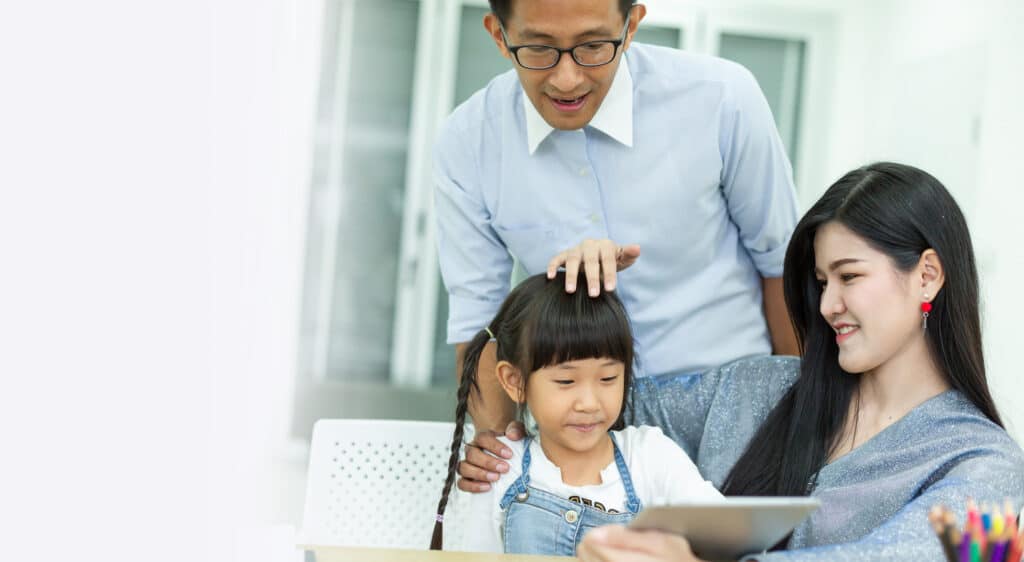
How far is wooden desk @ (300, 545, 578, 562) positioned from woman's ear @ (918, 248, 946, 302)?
0.65 metres

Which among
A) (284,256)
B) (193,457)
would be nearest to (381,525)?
(193,457)

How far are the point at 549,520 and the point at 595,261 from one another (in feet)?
1.30

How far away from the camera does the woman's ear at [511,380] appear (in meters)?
1.73

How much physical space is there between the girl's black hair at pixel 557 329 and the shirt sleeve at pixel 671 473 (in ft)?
0.31

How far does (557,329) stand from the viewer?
65.1 inches

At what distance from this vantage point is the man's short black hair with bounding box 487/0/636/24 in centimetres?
160

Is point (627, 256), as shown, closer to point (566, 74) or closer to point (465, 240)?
point (566, 74)

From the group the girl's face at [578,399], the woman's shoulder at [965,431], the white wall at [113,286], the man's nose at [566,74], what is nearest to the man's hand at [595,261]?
the girl's face at [578,399]

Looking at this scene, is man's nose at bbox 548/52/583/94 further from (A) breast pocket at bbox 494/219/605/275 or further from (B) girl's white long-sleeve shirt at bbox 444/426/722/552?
(B) girl's white long-sleeve shirt at bbox 444/426/722/552

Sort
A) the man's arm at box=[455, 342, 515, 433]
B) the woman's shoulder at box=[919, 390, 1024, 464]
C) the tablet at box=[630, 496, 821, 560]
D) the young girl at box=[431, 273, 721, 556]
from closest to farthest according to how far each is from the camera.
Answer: the tablet at box=[630, 496, 821, 560]
the woman's shoulder at box=[919, 390, 1024, 464]
the young girl at box=[431, 273, 721, 556]
the man's arm at box=[455, 342, 515, 433]

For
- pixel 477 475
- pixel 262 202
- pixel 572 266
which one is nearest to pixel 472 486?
pixel 477 475

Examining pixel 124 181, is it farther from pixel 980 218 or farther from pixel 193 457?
pixel 980 218

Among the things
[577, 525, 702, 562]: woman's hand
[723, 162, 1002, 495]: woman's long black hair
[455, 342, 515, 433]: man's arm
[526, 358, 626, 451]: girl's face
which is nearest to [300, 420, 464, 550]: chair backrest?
[455, 342, 515, 433]: man's arm

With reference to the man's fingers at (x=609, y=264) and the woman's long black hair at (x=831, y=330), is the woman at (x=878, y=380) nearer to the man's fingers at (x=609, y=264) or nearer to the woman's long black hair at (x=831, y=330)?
the woman's long black hair at (x=831, y=330)
